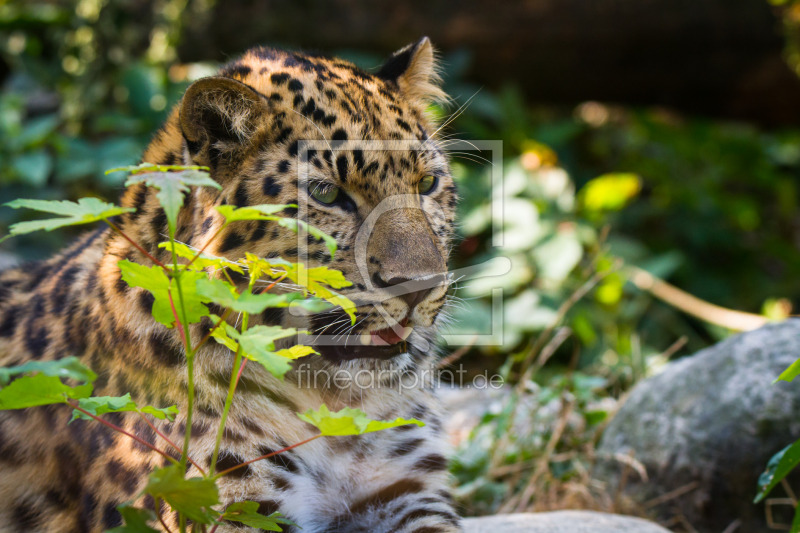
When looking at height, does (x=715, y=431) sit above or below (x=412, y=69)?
below

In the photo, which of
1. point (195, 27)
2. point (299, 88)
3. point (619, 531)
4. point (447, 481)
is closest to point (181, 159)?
point (299, 88)

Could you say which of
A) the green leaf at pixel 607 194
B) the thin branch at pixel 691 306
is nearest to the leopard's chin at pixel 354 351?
the thin branch at pixel 691 306

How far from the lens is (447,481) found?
10.2ft

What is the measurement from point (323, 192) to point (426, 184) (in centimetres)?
56

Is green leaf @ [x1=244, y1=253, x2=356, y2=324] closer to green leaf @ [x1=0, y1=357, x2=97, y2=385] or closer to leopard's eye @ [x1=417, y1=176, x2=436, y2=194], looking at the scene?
green leaf @ [x1=0, y1=357, x2=97, y2=385]

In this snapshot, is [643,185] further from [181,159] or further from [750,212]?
[181,159]

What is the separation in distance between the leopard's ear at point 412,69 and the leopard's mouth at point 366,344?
4.00ft

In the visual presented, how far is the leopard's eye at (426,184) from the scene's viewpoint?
3082mm

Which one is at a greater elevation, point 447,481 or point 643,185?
point 643,185

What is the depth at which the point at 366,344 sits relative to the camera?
109 inches

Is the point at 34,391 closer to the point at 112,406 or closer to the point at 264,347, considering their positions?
the point at 112,406

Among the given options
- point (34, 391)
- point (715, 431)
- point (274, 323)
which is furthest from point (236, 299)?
point (715, 431)

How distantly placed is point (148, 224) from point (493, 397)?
3.00m

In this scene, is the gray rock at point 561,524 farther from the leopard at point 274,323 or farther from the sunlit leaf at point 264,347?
the sunlit leaf at point 264,347
